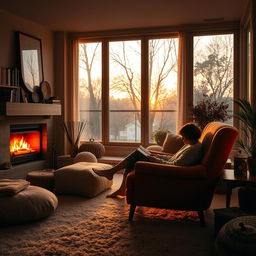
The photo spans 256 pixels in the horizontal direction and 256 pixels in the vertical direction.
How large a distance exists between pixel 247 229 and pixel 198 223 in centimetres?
103

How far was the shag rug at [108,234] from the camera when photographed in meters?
2.56

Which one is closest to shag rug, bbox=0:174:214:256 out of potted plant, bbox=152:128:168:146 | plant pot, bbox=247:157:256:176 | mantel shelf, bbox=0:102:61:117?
plant pot, bbox=247:157:256:176

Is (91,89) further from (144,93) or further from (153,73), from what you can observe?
(153,73)

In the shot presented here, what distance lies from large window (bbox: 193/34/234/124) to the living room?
2 centimetres

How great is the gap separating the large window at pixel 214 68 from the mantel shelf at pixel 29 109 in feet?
8.41

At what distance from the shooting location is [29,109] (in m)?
5.28

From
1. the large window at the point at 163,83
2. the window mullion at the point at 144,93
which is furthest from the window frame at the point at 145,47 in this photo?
the large window at the point at 163,83

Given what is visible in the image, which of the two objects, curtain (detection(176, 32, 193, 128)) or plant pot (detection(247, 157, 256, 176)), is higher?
curtain (detection(176, 32, 193, 128))

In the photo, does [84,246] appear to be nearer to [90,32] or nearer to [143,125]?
[143,125]

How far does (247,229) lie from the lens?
2.24m

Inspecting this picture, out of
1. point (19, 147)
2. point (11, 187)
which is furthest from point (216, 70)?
point (11, 187)

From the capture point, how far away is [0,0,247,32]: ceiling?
4836mm

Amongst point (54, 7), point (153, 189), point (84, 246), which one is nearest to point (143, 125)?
point (54, 7)

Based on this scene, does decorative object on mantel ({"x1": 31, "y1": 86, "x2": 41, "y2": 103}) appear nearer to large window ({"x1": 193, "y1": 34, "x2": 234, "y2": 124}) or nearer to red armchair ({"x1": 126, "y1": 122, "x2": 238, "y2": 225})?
large window ({"x1": 193, "y1": 34, "x2": 234, "y2": 124})
